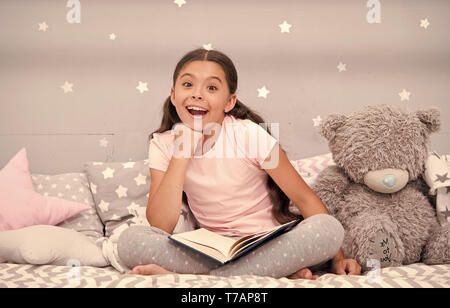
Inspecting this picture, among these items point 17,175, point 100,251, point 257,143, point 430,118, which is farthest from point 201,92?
point 17,175

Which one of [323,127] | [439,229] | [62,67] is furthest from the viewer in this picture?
[62,67]

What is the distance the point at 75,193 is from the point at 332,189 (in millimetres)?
Result: 847

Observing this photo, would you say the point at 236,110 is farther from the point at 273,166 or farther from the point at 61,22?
the point at 61,22

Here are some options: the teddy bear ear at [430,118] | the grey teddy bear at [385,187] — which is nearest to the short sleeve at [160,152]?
the grey teddy bear at [385,187]

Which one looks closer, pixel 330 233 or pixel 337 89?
pixel 330 233

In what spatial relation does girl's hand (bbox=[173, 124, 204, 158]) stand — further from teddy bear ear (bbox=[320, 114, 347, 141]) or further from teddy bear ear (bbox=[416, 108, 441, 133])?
teddy bear ear (bbox=[416, 108, 441, 133])

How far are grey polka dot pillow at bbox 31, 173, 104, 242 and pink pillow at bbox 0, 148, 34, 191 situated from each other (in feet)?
0.19

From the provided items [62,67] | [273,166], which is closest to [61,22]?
[62,67]

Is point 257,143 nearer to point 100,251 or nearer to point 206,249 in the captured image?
point 206,249

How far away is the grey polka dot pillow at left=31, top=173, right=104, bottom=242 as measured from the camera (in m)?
1.45

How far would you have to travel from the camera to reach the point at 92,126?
1.74m

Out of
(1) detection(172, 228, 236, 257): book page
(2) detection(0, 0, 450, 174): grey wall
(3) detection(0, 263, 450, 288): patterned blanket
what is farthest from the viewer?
(2) detection(0, 0, 450, 174): grey wall

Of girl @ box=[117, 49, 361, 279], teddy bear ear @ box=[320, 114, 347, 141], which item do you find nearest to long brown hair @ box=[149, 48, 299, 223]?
girl @ box=[117, 49, 361, 279]

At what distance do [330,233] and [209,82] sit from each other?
51 cm
